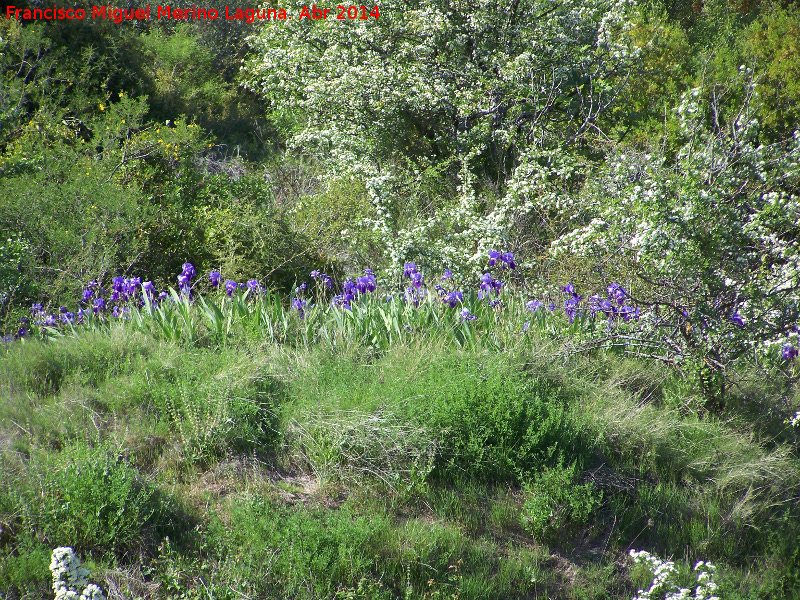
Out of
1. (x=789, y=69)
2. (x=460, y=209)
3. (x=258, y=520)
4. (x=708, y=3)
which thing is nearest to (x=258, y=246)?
(x=460, y=209)

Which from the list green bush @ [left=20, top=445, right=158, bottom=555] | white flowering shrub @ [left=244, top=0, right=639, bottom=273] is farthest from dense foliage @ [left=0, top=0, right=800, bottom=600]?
white flowering shrub @ [left=244, top=0, right=639, bottom=273]

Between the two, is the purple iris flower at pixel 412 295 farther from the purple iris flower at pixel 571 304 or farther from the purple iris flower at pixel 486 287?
the purple iris flower at pixel 571 304

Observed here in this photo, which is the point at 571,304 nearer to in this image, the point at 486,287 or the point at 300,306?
the point at 486,287

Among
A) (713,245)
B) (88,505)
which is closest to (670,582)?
(713,245)

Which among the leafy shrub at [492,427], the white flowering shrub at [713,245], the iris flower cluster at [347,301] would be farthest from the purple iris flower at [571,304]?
the leafy shrub at [492,427]

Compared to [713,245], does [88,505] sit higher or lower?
lower

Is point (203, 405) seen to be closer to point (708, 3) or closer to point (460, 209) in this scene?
point (460, 209)

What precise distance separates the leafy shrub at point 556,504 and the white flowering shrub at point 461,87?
15.0ft

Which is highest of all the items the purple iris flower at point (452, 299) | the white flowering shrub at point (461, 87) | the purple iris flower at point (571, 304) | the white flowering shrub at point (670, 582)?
the white flowering shrub at point (461, 87)

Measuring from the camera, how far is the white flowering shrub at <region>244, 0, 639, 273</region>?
8.03 m

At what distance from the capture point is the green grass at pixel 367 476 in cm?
267

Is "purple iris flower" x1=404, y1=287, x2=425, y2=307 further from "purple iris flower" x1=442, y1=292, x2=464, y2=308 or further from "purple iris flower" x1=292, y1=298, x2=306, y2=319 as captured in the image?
"purple iris flower" x1=292, y1=298, x2=306, y2=319

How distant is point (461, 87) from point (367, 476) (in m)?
6.40

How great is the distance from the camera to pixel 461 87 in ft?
27.6
